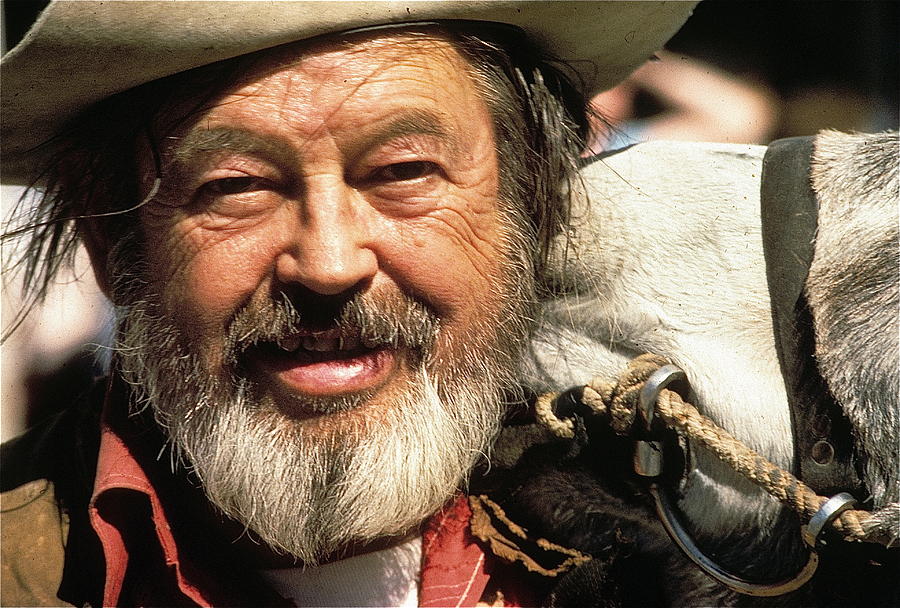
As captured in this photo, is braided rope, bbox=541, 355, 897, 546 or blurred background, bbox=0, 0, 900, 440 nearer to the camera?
braided rope, bbox=541, 355, 897, 546

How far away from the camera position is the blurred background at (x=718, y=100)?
1.97m

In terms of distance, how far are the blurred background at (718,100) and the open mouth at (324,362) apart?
542 mm

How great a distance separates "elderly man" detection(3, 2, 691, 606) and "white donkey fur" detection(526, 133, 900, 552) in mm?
104

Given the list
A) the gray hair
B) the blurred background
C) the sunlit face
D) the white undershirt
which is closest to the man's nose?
the sunlit face

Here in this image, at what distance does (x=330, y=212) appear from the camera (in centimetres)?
125

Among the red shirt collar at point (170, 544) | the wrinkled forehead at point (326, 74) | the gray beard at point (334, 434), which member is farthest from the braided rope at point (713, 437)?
the wrinkled forehead at point (326, 74)

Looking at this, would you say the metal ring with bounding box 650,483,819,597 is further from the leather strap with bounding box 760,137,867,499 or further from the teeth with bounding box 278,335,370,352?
the teeth with bounding box 278,335,370,352

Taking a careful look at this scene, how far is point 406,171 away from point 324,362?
1.09 ft

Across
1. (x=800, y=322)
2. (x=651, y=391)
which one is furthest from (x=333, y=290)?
(x=800, y=322)

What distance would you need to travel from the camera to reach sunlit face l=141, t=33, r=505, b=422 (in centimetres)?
126

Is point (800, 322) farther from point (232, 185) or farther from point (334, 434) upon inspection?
point (232, 185)

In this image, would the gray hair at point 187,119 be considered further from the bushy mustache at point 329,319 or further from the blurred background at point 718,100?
the bushy mustache at point 329,319

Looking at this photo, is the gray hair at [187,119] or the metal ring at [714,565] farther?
the gray hair at [187,119]

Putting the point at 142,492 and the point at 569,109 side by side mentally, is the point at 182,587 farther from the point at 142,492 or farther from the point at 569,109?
the point at 569,109
